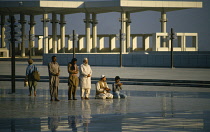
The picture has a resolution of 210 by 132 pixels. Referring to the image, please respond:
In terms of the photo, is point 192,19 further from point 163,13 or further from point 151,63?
point 151,63

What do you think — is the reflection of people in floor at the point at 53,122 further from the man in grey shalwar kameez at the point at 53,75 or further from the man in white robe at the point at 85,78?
the man in white robe at the point at 85,78

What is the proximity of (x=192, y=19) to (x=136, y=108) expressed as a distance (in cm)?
9315

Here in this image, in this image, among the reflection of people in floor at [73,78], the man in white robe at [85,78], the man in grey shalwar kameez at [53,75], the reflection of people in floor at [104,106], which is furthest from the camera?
the man in white robe at [85,78]

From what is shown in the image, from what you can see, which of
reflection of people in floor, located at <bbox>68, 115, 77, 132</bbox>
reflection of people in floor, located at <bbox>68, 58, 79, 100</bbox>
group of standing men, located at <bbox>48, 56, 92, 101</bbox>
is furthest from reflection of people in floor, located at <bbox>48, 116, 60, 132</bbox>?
reflection of people in floor, located at <bbox>68, 58, 79, 100</bbox>

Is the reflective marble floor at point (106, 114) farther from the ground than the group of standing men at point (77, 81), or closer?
closer

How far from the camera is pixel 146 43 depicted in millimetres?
72125

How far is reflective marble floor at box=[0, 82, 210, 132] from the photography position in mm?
10016

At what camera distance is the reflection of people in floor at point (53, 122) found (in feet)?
32.5

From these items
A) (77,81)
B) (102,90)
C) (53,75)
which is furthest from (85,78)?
(53,75)

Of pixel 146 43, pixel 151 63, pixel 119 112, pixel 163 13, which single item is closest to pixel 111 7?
pixel 163 13

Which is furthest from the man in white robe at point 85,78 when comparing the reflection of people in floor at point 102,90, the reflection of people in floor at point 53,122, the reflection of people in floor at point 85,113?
the reflection of people in floor at point 53,122

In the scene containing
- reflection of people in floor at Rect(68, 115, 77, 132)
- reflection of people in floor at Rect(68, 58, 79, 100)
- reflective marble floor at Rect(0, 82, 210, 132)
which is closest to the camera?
reflection of people in floor at Rect(68, 115, 77, 132)

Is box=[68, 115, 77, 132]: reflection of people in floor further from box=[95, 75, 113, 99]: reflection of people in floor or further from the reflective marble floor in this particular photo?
box=[95, 75, 113, 99]: reflection of people in floor

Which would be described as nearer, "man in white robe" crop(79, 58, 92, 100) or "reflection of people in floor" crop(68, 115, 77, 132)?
"reflection of people in floor" crop(68, 115, 77, 132)
